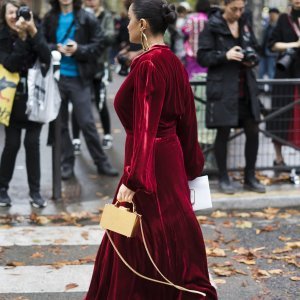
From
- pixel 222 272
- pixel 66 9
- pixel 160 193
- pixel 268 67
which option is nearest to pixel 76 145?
pixel 66 9

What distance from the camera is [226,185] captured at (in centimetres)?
790

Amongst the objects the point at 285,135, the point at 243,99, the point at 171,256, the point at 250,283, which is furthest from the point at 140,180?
the point at 285,135

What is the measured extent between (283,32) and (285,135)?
1.19 m

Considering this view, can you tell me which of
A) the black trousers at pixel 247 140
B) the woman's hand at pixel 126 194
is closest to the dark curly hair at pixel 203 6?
the black trousers at pixel 247 140

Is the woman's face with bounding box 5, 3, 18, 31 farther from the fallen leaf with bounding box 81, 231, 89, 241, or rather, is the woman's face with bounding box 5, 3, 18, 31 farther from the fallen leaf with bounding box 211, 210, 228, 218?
the fallen leaf with bounding box 211, 210, 228, 218

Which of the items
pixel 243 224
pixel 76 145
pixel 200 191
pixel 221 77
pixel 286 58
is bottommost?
pixel 243 224

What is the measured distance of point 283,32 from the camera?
868 cm

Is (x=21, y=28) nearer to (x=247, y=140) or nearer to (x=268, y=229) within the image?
(x=247, y=140)

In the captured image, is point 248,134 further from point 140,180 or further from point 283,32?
point 140,180

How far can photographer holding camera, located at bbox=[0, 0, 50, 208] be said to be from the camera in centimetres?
692

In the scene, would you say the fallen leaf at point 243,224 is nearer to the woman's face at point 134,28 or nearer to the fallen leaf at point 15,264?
the fallen leaf at point 15,264

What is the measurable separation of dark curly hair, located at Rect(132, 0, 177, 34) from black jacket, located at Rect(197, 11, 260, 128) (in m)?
3.41

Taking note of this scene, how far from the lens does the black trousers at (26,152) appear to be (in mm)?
7305

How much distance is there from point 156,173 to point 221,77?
141 inches
